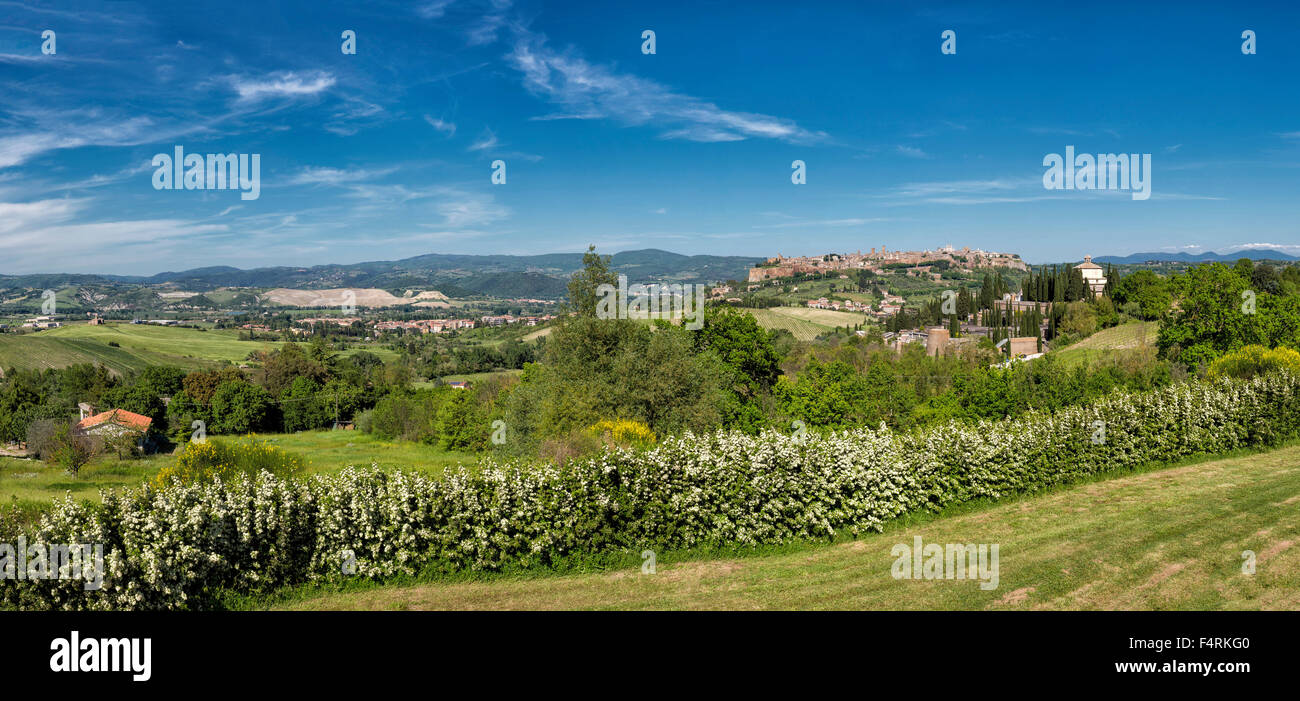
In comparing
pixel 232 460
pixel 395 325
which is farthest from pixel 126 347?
pixel 232 460

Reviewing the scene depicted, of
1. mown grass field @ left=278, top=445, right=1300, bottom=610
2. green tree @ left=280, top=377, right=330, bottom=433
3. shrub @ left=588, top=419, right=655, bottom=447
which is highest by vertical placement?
shrub @ left=588, top=419, right=655, bottom=447

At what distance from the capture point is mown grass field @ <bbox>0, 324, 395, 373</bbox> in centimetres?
10438

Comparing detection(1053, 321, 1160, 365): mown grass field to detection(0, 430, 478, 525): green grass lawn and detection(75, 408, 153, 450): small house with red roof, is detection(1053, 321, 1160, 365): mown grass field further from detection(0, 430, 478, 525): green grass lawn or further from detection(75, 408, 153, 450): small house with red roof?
detection(75, 408, 153, 450): small house with red roof

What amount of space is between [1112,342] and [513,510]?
272 ft

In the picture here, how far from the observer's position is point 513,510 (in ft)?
36.3

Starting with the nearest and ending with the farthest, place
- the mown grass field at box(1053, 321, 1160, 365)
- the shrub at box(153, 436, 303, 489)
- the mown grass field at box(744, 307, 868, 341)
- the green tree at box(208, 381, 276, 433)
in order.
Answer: the shrub at box(153, 436, 303, 489) → the mown grass field at box(1053, 321, 1160, 365) → the green tree at box(208, 381, 276, 433) → the mown grass field at box(744, 307, 868, 341)

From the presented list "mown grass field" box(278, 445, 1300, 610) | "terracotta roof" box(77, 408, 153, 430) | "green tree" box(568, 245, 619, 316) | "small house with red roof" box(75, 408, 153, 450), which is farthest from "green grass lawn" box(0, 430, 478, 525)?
"mown grass field" box(278, 445, 1300, 610)

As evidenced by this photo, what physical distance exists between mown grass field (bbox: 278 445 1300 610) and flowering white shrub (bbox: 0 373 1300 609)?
19.0 inches

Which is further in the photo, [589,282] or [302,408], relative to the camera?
[302,408]

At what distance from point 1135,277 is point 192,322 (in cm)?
21379

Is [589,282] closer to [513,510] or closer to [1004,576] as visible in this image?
[513,510]

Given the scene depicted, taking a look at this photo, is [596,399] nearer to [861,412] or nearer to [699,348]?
[699,348]
